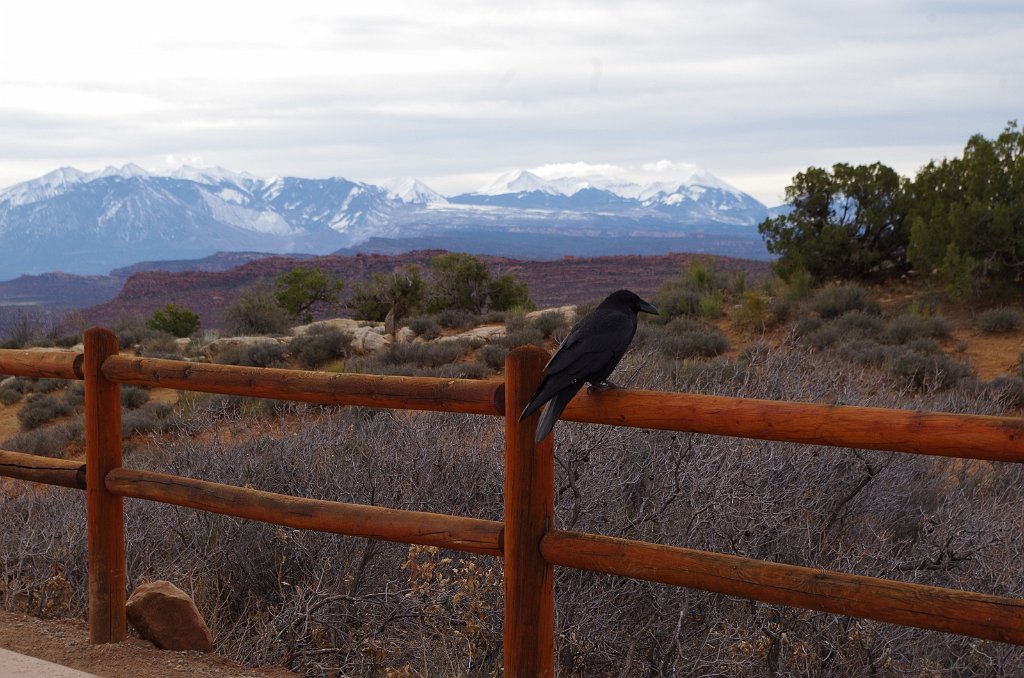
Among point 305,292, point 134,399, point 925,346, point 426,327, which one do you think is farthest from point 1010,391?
point 305,292

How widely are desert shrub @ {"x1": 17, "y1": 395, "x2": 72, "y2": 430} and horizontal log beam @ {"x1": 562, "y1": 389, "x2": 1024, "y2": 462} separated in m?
15.2

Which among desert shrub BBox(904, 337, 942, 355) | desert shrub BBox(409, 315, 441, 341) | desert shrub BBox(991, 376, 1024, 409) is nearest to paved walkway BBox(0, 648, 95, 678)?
desert shrub BBox(991, 376, 1024, 409)

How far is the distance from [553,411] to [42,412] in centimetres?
1536

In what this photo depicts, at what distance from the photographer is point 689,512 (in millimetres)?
6000

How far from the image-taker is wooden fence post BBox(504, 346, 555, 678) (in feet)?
11.4

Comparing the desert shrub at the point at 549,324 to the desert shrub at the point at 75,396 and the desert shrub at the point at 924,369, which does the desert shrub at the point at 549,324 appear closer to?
the desert shrub at the point at 924,369

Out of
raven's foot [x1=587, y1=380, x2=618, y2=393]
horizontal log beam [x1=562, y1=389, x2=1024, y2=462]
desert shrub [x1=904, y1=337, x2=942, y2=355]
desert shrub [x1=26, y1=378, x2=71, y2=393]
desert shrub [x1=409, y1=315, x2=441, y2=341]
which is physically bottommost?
desert shrub [x1=26, y1=378, x2=71, y2=393]

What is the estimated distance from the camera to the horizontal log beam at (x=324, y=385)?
143 inches

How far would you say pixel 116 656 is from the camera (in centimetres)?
470

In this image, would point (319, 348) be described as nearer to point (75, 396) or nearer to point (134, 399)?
point (134, 399)

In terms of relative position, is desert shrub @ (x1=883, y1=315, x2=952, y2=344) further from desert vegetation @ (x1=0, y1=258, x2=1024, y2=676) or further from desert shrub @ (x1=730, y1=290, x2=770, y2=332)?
desert vegetation @ (x1=0, y1=258, x2=1024, y2=676)

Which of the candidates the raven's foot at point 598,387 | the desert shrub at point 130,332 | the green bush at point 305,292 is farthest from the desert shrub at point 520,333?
the raven's foot at point 598,387

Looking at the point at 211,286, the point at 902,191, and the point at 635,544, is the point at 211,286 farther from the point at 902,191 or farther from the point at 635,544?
the point at 635,544

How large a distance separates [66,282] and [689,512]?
5494 inches
